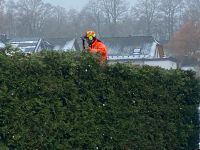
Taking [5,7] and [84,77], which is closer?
[84,77]

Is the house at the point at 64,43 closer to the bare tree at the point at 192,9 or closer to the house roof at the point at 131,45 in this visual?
the house roof at the point at 131,45

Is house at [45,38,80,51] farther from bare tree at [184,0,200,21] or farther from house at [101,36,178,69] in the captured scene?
bare tree at [184,0,200,21]

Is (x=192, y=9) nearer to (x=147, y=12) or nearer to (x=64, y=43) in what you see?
(x=147, y=12)

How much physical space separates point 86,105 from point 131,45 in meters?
55.2

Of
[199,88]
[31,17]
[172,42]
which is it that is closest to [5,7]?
[31,17]

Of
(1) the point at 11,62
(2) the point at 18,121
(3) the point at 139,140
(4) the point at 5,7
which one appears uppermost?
(4) the point at 5,7

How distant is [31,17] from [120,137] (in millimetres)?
66055

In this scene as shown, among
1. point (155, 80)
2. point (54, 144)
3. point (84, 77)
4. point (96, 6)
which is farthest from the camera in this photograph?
point (96, 6)

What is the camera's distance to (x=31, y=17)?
241 feet

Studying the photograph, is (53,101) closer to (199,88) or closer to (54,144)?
(54,144)

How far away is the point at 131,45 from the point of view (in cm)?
6269

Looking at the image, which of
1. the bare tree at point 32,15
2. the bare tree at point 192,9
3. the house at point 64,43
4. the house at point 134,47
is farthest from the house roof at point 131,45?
the bare tree at point 192,9

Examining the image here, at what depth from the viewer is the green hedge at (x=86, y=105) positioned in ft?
21.4

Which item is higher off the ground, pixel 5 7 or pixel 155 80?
pixel 5 7
